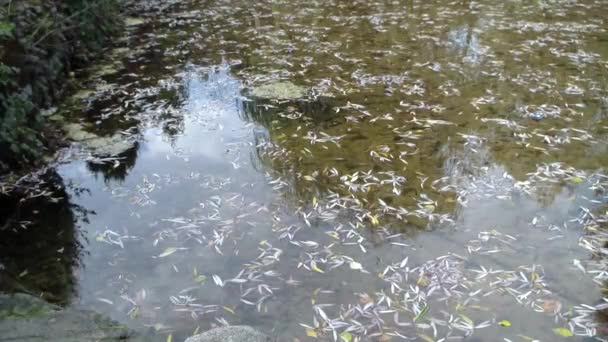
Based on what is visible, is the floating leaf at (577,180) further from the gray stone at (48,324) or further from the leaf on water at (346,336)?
the gray stone at (48,324)

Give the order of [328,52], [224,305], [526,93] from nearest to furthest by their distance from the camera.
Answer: [224,305] → [526,93] → [328,52]

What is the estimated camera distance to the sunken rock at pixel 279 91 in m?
6.50

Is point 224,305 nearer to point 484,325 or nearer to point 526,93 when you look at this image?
point 484,325

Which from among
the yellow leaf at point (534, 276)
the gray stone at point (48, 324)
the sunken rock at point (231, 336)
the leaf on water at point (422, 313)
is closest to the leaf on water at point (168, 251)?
the gray stone at point (48, 324)

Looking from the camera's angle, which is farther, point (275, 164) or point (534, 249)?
point (275, 164)

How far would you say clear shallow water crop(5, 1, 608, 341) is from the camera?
10.3 ft

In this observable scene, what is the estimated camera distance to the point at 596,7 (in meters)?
10.5


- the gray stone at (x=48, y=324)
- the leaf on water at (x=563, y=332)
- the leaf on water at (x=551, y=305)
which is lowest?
the leaf on water at (x=563, y=332)

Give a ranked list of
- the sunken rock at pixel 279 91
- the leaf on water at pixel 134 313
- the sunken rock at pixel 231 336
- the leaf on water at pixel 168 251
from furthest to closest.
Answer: the sunken rock at pixel 279 91, the leaf on water at pixel 168 251, the leaf on water at pixel 134 313, the sunken rock at pixel 231 336

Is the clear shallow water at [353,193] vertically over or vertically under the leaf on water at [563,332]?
over

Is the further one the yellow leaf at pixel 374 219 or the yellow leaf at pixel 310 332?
the yellow leaf at pixel 374 219

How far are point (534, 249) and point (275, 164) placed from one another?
2.47 metres

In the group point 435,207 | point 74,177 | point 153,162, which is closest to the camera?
point 435,207

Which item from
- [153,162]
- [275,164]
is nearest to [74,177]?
[153,162]
